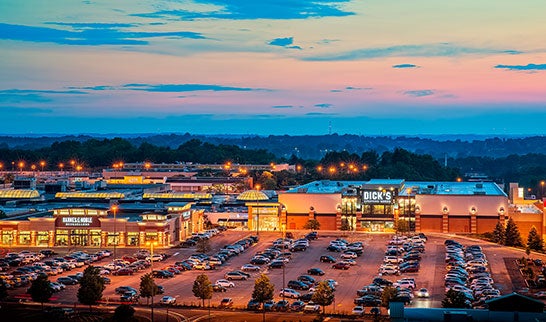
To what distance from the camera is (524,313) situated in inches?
955

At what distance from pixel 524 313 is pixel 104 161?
95.7 metres

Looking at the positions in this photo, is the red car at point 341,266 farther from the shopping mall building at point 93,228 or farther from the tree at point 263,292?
the shopping mall building at point 93,228

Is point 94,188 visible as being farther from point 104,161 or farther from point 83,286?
point 104,161

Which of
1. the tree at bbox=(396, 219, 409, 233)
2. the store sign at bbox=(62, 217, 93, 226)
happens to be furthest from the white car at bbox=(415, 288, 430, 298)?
the store sign at bbox=(62, 217, 93, 226)

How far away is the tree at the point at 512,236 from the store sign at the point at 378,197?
8655 millimetres

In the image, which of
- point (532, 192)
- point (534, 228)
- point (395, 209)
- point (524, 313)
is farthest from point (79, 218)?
point (532, 192)

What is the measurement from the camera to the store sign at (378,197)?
2235 inches

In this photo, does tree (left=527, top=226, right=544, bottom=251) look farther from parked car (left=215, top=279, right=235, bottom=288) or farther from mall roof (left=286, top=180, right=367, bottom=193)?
parked car (left=215, top=279, right=235, bottom=288)

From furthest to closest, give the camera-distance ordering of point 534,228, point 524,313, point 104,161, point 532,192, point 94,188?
point 104,161 < point 532,192 < point 94,188 < point 534,228 < point 524,313

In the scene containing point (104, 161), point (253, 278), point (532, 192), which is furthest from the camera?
point (104, 161)

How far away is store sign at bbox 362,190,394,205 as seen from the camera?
56.8m

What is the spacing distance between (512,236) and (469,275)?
10.4m

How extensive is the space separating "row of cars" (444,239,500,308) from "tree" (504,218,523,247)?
2620mm

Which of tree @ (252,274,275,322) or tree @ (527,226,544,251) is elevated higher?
tree @ (527,226,544,251)
